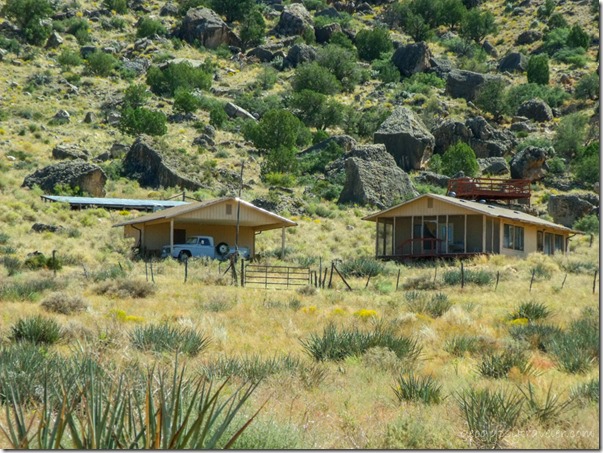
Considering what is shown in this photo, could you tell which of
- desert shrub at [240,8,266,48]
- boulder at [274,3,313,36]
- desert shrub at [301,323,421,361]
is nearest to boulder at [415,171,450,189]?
desert shrub at [240,8,266,48]

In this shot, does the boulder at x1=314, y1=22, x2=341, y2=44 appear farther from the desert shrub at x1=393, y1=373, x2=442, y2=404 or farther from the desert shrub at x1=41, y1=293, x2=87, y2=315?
the desert shrub at x1=393, y1=373, x2=442, y2=404

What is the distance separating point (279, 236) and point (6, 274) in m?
23.3

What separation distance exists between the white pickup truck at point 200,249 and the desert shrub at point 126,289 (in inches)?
602

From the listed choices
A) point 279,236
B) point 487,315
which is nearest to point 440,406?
point 487,315

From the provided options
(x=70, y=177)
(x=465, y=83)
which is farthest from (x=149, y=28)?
(x=70, y=177)

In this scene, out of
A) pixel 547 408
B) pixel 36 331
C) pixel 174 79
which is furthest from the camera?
pixel 174 79

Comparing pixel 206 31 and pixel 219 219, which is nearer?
pixel 219 219

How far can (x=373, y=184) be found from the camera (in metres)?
61.2

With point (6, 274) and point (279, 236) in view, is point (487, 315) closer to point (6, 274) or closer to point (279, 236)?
point (6, 274)

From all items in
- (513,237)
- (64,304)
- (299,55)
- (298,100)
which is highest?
(299,55)

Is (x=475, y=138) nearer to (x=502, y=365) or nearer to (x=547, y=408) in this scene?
(x=502, y=365)

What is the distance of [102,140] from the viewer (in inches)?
2788

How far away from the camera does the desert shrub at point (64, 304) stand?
64.6 ft

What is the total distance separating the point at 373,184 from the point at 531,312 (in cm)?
4123
